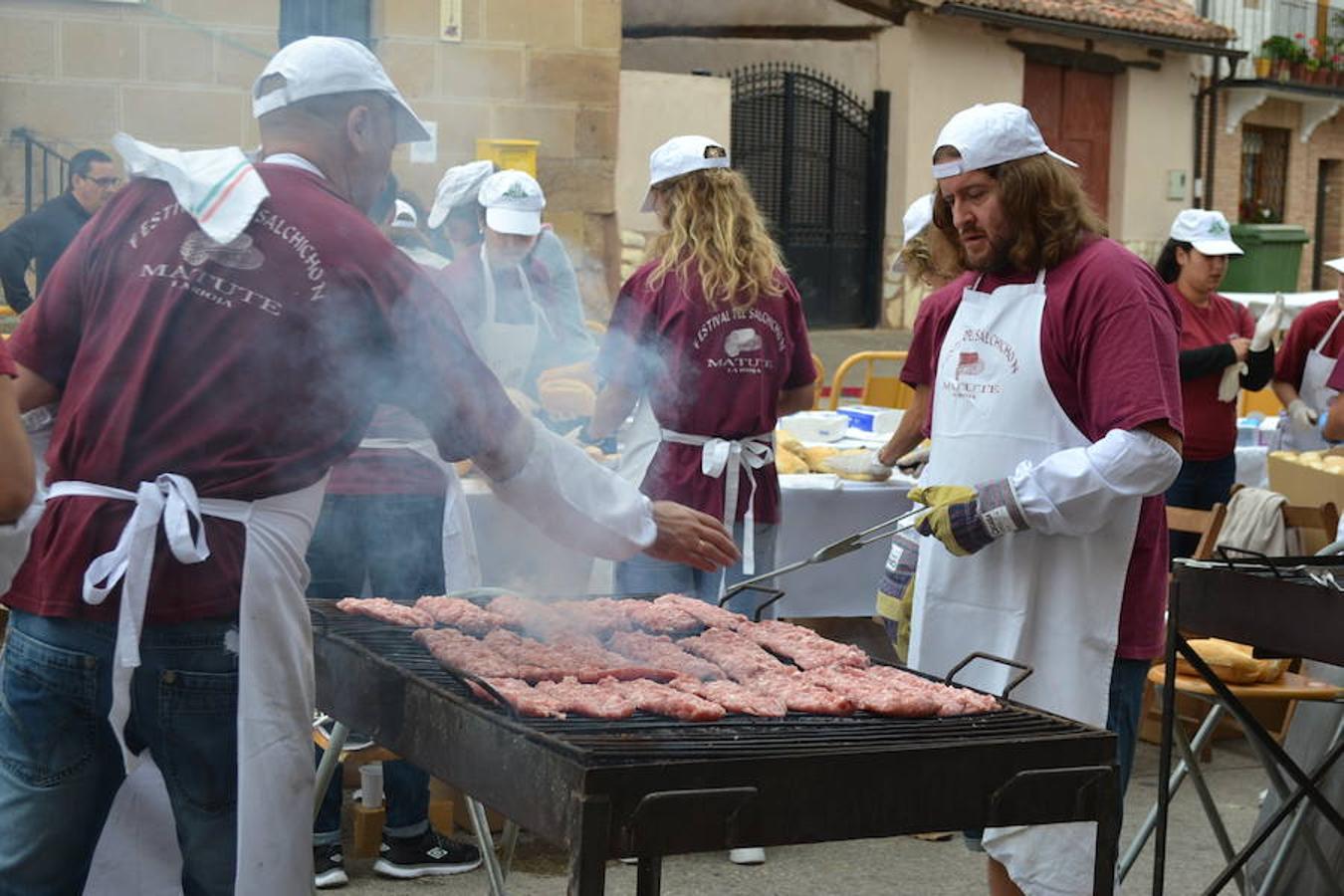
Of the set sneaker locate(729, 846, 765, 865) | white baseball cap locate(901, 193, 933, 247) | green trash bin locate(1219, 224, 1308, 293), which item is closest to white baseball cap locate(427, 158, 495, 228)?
white baseball cap locate(901, 193, 933, 247)

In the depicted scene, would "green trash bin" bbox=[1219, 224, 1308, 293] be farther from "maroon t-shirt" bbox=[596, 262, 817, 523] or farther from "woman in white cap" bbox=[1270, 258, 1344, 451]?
"maroon t-shirt" bbox=[596, 262, 817, 523]

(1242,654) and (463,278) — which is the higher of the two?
(463,278)

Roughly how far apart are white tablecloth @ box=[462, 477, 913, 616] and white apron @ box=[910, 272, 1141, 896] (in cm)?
178

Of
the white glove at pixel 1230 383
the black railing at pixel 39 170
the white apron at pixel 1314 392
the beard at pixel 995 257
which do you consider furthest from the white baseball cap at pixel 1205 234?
the black railing at pixel 39 170

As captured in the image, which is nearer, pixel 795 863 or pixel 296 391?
pixel 296 391

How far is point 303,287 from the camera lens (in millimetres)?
2848

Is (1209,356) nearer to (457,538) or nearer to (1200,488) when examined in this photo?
(1200,488)

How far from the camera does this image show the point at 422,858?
495 cm

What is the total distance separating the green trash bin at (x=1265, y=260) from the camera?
2169 cm

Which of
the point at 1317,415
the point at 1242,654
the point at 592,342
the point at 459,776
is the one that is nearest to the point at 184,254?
the point at 459,776

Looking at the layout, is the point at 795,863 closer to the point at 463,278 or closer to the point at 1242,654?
the point at 1242,654

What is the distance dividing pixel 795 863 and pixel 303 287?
2970 millimetres

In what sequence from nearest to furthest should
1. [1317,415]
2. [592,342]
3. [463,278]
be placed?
[463,278] → [592,342] → [1317,415]

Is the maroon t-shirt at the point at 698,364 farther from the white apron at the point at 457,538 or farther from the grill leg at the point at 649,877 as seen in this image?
the grill leg at the point at 649,877
